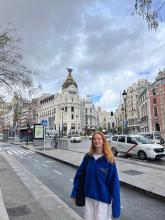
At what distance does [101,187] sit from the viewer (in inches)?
148

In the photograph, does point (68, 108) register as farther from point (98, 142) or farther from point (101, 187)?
point (101, 187)

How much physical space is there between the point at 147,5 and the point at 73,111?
156 metres

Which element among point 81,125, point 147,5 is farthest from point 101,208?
point 81,125

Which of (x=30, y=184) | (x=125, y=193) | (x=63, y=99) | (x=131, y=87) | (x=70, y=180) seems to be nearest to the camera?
(x=125, y=193)

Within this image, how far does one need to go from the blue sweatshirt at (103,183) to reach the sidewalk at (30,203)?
236 centimetres

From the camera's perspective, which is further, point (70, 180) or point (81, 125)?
point (81, 125)

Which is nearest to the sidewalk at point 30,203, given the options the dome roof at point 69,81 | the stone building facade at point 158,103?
the stone building facade at point 158,103

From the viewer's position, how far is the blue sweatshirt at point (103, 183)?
146 inches

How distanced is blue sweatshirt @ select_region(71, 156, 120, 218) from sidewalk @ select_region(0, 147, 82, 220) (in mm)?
2363

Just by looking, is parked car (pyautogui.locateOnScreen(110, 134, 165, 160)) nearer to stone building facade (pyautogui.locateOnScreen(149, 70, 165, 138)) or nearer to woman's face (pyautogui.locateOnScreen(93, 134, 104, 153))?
woman's face (pyautogui.locateOnScreen(93, 134, 104, 153))

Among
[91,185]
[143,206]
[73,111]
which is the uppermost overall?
[73,111]

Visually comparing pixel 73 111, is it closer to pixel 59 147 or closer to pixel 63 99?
pixel 63 99

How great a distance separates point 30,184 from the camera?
9.98 metres

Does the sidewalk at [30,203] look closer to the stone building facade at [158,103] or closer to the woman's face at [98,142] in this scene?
the woman's face at [98,142]
